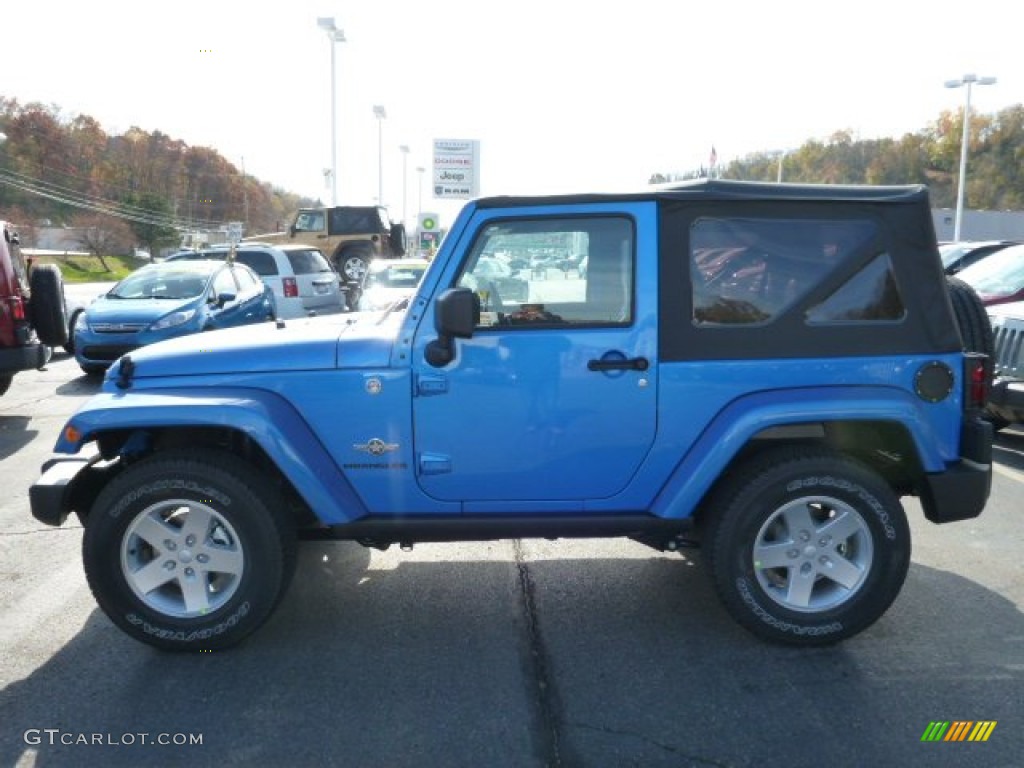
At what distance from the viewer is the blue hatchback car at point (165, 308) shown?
10.9 meters

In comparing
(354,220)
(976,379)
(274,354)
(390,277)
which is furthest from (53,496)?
(354,220)

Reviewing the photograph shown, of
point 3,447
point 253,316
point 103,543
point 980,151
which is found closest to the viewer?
point 103,543

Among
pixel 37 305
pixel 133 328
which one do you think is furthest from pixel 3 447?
pixel 133 328

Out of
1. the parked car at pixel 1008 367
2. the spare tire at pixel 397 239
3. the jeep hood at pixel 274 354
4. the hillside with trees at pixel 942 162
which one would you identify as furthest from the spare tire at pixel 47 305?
the hillside with trees at pixel 942 162

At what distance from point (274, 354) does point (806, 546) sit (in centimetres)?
254

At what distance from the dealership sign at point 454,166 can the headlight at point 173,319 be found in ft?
22.7

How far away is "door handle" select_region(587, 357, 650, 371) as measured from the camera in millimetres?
3668

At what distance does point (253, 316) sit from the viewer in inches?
480

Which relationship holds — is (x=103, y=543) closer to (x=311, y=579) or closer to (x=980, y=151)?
(x=311, y=579)

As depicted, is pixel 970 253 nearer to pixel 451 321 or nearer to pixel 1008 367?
pixel 1008 367

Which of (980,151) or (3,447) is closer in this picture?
(3,447)

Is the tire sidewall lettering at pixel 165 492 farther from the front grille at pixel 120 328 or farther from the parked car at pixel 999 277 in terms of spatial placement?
the front grille at pixel 120 328

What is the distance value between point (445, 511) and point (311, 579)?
1.25 meters

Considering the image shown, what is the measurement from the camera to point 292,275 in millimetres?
15641
